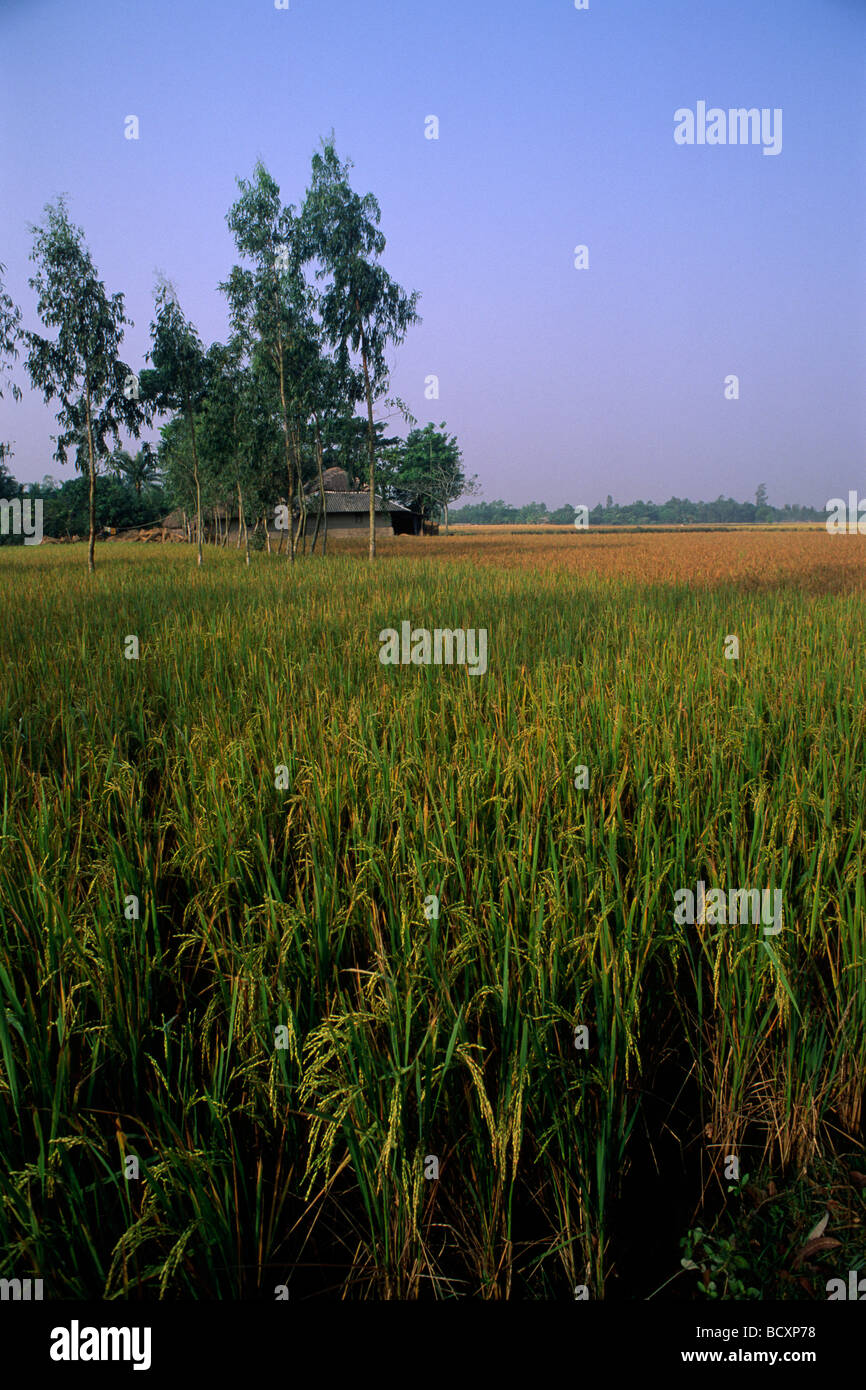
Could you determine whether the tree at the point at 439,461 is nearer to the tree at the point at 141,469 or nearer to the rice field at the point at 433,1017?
the tree at the point at 141,469

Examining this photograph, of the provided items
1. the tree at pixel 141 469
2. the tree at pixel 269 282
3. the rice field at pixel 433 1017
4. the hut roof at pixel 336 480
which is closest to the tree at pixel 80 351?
the tree at pixel 269 282

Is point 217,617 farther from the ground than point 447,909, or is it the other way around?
point 217,617

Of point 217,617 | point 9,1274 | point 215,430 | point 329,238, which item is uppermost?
point 329,238

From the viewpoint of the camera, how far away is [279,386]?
26.6m

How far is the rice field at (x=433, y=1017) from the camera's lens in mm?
1532

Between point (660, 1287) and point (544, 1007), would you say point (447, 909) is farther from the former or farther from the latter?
point (660, 1287)

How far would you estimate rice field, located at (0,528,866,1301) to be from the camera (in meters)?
1.53

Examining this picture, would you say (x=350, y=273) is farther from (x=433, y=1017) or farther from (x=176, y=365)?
(x=433, y=1017)

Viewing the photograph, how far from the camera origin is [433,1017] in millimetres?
1727

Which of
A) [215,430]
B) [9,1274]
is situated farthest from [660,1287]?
[215,430]

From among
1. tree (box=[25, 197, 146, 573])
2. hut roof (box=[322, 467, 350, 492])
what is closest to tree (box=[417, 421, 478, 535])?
hut roof (box=[322, 467, 350, 492])

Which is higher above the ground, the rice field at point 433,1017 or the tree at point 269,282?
the tree at point 269,282

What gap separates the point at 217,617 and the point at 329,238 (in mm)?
21276

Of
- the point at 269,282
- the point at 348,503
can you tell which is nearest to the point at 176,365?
the point at 269,282
